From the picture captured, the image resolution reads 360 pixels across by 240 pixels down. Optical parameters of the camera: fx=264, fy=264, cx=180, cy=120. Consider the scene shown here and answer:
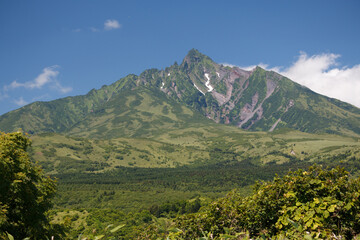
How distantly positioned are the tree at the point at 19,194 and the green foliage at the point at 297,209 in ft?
40.9

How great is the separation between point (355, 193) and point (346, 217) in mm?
1255

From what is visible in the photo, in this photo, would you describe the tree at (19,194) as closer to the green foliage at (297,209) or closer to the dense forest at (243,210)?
the dense forest at (243,210)

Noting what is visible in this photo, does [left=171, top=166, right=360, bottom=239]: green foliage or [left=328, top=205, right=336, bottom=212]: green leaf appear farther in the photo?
[left=171, top=166, right=360, bottom=239]: green foliage

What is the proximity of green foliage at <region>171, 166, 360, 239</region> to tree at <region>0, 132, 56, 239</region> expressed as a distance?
12462mm

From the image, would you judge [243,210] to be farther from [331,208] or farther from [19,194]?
[19,194]

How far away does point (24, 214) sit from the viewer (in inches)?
825

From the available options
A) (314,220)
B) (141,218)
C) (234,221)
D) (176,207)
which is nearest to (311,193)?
(314,220)

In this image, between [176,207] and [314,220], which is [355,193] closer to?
[314,220]

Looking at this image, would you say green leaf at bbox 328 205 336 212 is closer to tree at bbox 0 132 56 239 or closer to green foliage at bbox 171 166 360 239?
green foliage at bbox 171 166 360 239

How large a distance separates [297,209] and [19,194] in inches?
786

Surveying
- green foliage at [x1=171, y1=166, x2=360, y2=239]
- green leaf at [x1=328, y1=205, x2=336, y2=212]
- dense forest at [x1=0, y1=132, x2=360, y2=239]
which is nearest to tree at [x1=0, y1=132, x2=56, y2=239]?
dense forest at [x1=0, y1=132, x2=360, y2=239]

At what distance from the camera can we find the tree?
19484 millimetres

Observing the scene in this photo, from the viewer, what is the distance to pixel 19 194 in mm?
20547

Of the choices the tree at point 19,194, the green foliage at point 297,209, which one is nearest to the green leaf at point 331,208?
the green foliage at point 297,209
